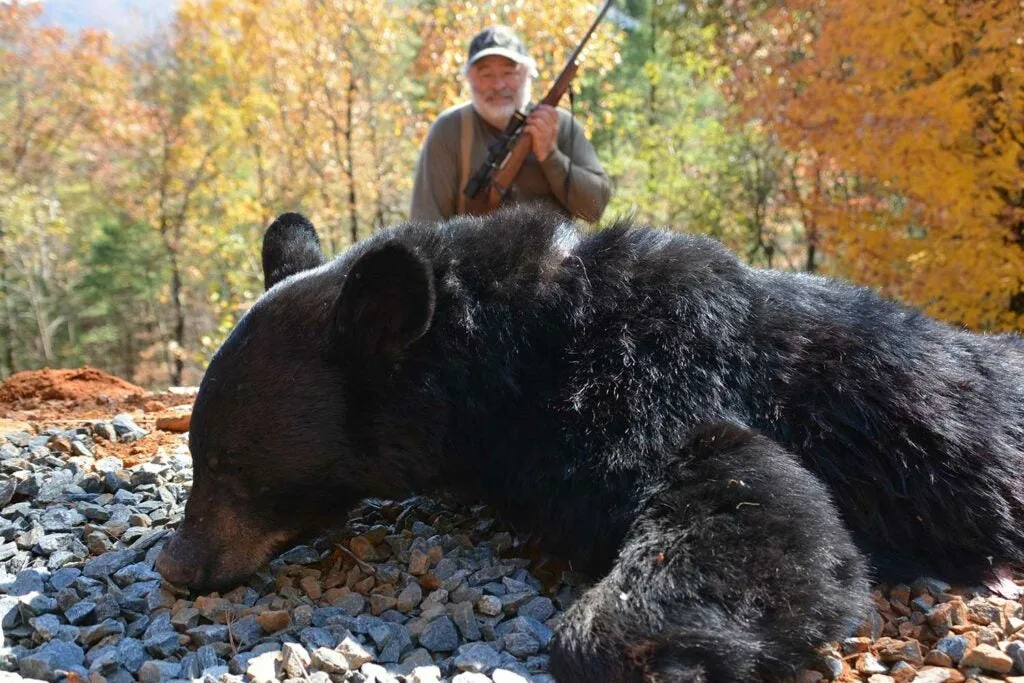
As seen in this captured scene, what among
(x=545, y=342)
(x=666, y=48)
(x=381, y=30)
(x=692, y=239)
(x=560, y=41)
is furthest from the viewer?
(x=666, y=48)

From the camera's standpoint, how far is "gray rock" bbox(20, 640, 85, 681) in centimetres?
204

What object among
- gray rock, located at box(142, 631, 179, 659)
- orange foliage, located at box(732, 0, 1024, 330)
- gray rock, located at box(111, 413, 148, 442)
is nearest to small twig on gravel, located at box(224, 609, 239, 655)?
gray rock, located at box(142, 631, 179, 659)

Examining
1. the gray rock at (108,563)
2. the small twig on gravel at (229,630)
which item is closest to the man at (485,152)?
the gray rock at (108,563)

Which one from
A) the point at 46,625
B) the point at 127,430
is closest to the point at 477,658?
the point at 46,625

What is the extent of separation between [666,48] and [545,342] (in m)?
15.9

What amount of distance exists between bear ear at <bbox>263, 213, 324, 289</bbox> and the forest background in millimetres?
1211

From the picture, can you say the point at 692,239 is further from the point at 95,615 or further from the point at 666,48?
the point at 666,48

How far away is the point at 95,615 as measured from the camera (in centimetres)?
236

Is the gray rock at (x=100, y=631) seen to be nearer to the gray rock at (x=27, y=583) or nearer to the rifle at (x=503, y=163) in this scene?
the gray rock at (x=27, y=583)

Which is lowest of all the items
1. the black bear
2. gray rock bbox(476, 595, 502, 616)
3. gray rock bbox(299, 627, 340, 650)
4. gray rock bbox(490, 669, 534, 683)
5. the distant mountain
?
gray rock bbox(490, 669, 534, 683)

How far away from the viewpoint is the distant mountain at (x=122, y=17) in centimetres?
2067

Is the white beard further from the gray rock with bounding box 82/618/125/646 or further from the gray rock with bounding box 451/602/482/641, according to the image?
the gray rock with bounding box 82/618/125/646

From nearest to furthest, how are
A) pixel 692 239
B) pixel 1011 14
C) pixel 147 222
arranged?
pixel 692 239, pixel 1011 14, pixel 147 222

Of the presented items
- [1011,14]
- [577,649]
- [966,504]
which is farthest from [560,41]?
[577,649]
